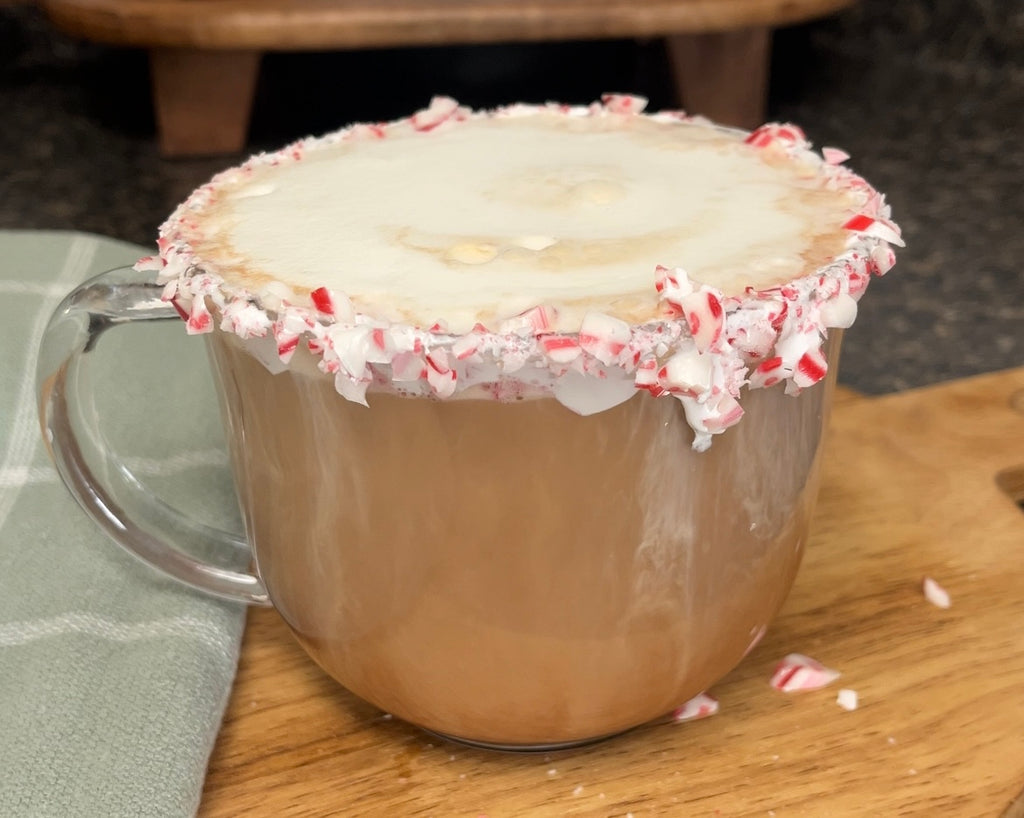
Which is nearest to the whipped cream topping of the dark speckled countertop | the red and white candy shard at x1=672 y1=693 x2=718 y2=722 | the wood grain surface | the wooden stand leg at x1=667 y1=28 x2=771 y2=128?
the red and white candy shard at x1=672 y1=693 x2=718 y2=722

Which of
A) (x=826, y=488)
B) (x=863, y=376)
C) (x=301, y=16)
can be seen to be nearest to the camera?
(x=826, y=488)

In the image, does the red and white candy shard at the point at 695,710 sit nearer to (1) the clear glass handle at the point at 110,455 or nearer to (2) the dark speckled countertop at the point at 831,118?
(1) the clear glass handle at the point at 110,455

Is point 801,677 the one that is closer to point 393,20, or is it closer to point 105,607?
point 105,607

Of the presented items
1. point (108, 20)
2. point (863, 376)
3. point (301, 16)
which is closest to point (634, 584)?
point (863, 376)

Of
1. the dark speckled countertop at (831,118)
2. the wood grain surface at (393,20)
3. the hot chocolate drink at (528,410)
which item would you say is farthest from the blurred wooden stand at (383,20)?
the hot chocolate drink at (528,410)

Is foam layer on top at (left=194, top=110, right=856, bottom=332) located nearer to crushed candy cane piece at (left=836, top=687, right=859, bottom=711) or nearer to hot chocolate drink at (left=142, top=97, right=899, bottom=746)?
hot chocolate drink at (left=142, top=97, right=899, bottom=746)

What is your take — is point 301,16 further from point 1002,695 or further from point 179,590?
point 1002,695

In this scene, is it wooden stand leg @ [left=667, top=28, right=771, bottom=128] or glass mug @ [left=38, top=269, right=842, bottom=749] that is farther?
wooden stand leg @ [left=667, top=28, right=771, bottom=128]
